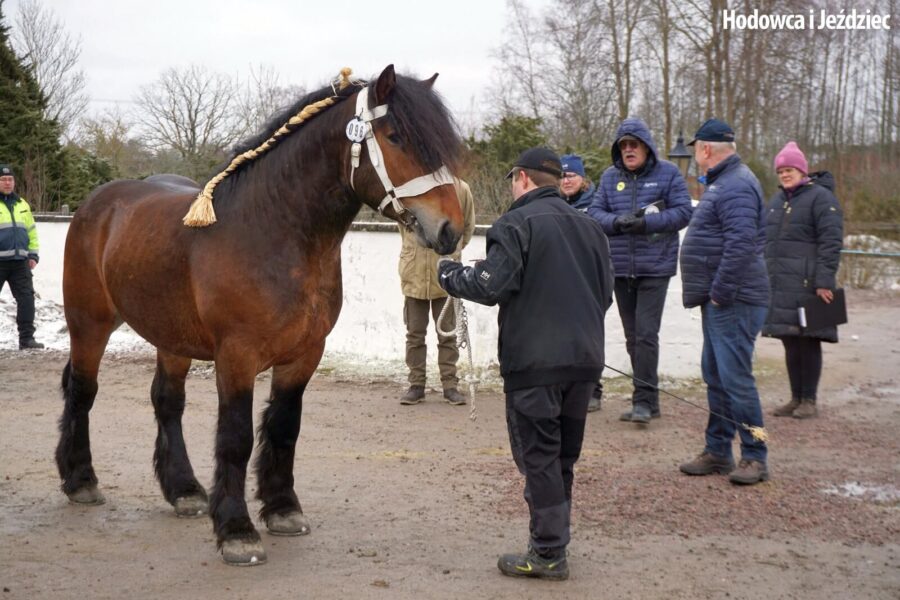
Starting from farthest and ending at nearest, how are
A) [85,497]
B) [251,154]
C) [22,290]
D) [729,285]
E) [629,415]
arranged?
[22,290]
[629,415]
[729,285]
[85,497]
[251,154]

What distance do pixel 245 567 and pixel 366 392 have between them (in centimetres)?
429

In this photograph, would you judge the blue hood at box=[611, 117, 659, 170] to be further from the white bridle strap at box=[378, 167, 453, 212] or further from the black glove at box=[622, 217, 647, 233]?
the white bridle strap at box=[378, 167, 453, 212]

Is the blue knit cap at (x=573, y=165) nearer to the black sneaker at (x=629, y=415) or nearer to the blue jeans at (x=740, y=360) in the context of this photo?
the black sneaker at (x=629, y=415)

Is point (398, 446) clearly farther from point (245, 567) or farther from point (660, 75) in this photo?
point (660, 75)

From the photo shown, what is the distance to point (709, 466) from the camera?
18.6 feet

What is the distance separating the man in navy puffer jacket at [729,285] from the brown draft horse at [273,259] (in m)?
2.30

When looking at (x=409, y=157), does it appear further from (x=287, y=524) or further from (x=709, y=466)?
(x=709, y=466)

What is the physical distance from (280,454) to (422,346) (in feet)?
11.3

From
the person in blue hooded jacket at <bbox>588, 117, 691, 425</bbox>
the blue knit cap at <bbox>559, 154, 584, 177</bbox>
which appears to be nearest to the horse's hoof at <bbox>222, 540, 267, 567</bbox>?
the person in blue hooded jacket at <bbox>588, 117, 691, 425</bbox>

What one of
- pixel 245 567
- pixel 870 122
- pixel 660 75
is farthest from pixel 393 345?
pixel 870 122

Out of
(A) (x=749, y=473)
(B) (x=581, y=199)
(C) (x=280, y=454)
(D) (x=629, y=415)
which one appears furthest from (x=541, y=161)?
(B) (x=581, y=199)

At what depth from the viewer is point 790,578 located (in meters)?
3.96

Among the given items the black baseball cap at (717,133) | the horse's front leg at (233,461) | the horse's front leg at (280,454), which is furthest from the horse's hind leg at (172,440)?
the black baseball cap at (717,133)

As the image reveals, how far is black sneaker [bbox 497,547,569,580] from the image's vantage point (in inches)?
154
